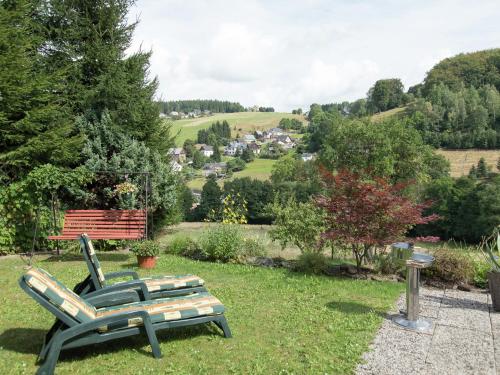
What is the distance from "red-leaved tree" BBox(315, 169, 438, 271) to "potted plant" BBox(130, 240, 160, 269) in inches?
143

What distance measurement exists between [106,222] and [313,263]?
516cm

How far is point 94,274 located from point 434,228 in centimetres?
3986

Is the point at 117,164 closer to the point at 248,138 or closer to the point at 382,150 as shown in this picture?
the point at 382,150

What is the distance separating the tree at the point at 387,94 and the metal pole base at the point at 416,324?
9704cm

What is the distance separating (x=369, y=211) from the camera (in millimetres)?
7516

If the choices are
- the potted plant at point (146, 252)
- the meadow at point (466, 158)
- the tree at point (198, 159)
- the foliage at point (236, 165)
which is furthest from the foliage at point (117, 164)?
the tree at point (198, 159)

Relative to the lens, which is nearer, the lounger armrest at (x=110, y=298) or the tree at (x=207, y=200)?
the lounger armrest at (x=110, y=298)

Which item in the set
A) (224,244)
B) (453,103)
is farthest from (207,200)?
(453,103)

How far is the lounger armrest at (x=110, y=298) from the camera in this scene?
4.71 meters

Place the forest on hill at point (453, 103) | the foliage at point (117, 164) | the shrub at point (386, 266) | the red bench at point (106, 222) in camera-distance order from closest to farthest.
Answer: the shrub at point (386, 266) < the red bench at point (106, 222) < the foliage at point (117, 164) < the forest on hill at point (453, 103)

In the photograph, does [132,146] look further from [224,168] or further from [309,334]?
[224,168]

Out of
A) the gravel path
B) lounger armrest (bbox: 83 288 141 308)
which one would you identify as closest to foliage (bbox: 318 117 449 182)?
the gravel path

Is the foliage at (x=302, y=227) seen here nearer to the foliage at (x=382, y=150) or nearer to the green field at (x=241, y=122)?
the foliage at (x=382, y=150)

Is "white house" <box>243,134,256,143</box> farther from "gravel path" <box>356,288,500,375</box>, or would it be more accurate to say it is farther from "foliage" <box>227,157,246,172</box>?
"gravel path" <box>356,288,500,375</box>
